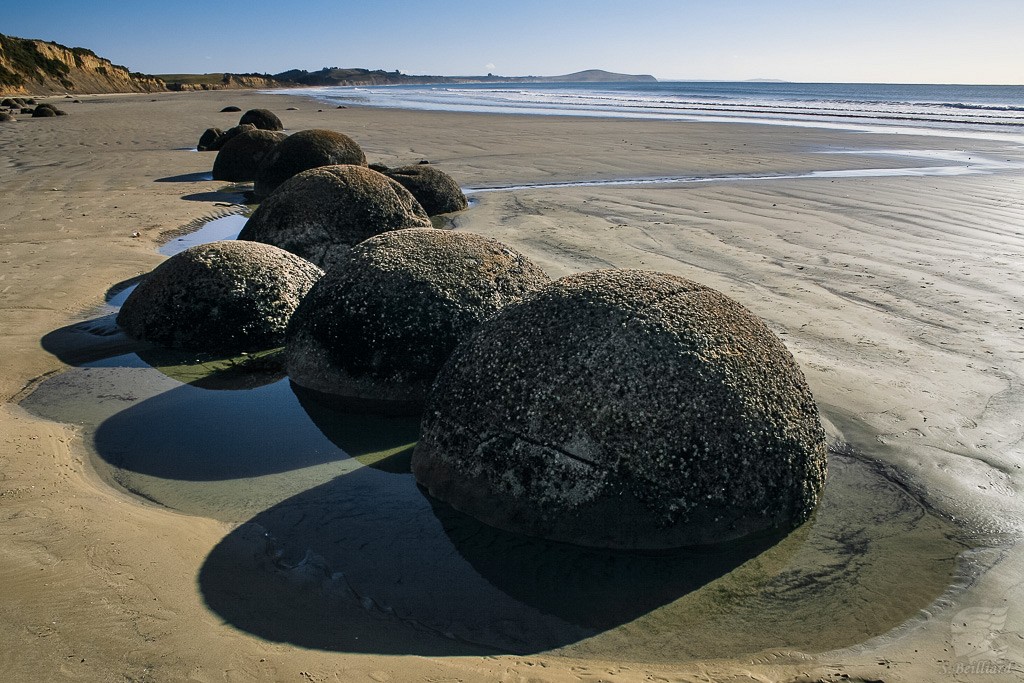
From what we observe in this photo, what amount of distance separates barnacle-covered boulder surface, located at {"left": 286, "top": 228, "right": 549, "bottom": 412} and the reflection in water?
0.61 meters

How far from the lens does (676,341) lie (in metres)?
3.64

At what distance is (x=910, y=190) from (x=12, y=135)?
77.9 ft

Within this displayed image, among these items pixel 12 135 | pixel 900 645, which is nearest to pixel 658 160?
pixel 900 645

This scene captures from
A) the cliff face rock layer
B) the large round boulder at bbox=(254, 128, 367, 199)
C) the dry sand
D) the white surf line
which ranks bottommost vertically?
the dry sand

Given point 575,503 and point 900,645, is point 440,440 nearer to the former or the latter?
point 575,503

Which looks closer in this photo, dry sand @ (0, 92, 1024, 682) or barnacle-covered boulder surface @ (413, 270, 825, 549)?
dry sand @ (0, 92, 1024, 682)

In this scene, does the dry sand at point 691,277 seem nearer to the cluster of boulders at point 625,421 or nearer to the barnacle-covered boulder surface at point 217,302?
the cluster of boulders at point 625,421

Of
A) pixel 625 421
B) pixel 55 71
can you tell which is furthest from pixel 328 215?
pixel 55 71

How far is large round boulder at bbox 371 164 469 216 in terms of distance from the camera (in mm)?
11883

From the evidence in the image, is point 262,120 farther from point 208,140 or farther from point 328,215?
point 328,215

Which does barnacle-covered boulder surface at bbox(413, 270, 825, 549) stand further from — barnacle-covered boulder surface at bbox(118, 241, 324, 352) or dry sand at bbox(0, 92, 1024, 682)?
barnacle-covered boulder surface at bbox(118, 241, 324, 352)

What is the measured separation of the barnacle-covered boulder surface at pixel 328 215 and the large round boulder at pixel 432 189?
3438 millimetres

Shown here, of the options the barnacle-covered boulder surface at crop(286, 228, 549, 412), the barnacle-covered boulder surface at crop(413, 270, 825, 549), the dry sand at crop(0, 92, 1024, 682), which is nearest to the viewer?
the dry sand at crop(0, 92, 1024, 682)

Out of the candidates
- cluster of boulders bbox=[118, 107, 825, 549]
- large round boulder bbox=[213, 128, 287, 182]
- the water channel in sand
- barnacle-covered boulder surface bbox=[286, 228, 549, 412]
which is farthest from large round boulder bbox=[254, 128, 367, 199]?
cluster of boulders bbox=[118, 107, 825, 549]
